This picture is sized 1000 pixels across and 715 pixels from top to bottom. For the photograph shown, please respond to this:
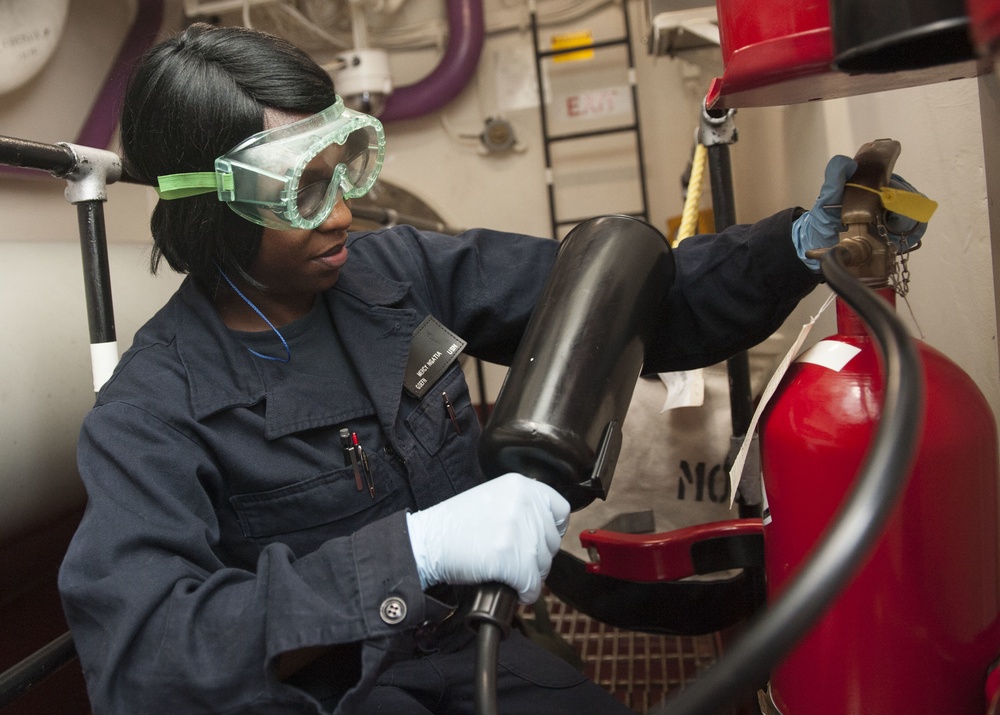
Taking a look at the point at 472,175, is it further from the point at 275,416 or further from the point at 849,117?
the point at 275,416

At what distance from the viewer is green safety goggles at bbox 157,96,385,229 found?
35.7 inches

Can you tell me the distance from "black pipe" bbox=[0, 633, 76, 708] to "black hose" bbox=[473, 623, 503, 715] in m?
0.60

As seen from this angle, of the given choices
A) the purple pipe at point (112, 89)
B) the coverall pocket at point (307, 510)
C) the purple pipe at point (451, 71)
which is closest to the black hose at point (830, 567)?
the coverall pocket at point (307, 510)

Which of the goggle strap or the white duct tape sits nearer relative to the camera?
the goggle strap

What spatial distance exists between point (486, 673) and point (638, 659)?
119 cm

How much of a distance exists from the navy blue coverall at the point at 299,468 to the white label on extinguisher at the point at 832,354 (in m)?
0.19

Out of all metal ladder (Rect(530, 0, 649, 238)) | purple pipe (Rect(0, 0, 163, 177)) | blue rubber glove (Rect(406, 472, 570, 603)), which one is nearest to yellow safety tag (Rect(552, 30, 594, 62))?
metal ladder (Rect(530, 0, 649, 238))

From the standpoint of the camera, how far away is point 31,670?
3.01 feet

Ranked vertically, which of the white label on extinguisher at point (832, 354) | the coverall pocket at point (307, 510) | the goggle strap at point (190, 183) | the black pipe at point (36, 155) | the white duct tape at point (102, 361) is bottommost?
the coverall pocket at point (307, 510)

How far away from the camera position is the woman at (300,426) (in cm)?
74

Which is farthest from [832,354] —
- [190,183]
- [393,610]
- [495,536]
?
[190,183]

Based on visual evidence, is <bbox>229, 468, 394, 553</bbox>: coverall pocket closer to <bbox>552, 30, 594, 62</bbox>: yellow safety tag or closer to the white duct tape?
the white duct tape

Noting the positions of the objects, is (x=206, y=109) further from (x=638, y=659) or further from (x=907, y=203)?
(x=638, y=659)

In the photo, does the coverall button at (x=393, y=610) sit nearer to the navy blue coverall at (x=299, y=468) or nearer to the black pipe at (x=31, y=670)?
the navy blue coverall at (x=299, y=468)
